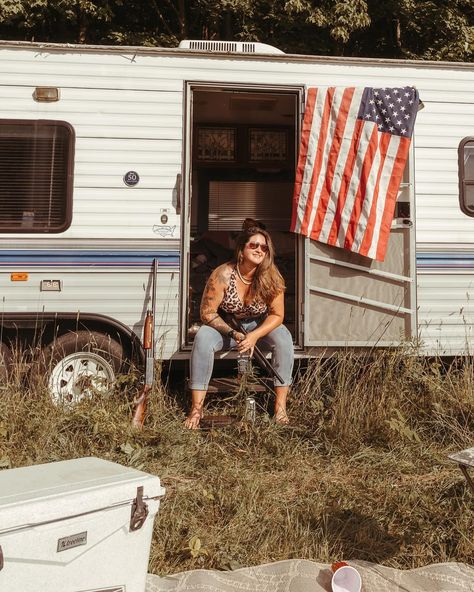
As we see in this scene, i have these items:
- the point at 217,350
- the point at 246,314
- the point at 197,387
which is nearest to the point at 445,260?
the point at 246,314

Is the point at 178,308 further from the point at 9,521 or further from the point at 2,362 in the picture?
the point at 9,521

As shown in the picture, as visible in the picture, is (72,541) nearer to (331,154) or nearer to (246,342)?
(246,342)

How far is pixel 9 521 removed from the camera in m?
1.90

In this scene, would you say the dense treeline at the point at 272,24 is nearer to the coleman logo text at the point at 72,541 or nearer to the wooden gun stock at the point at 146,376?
the wooden gun stock at the point at 146,376

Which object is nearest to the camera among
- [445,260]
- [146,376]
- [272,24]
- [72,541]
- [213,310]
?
[72,541]

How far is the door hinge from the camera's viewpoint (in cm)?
222

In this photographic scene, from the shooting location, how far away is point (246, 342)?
14.8 feet

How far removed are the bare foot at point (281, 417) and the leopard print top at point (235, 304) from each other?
747mm

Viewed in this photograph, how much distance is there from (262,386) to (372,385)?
797 millimetres

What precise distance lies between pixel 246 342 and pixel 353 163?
1.73 meters

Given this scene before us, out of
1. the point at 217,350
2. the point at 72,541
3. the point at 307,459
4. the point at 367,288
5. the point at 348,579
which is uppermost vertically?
the point at 367,288

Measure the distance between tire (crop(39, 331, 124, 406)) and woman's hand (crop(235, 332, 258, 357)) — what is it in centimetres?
100

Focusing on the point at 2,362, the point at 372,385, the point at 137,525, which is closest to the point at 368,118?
the point at 372,385

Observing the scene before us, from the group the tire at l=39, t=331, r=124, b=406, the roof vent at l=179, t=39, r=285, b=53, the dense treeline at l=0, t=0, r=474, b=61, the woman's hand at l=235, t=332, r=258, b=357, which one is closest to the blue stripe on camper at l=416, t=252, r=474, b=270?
the woman's hand at l=235, t=332, r=258, b=357
